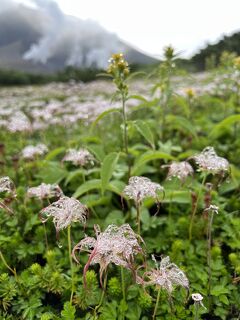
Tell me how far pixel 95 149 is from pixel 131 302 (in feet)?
5.00

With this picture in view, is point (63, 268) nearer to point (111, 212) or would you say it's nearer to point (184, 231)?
point (111, 212)

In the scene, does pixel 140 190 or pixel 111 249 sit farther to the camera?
pixel 140 190

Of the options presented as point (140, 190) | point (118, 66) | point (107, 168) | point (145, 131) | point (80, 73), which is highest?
point (118, 66)

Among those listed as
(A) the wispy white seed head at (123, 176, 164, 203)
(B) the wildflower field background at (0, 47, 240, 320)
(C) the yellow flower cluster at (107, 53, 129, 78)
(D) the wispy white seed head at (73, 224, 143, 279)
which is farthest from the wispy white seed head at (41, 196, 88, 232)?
(C) the yellow flower cluster at (107, 53, 129, 78)

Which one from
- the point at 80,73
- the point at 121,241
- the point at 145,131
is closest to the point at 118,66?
the point at 145,131

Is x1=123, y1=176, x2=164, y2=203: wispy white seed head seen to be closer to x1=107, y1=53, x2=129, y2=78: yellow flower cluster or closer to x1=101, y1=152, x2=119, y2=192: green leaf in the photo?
x1=101, y1=152, x2=119, y2=192: green leaf

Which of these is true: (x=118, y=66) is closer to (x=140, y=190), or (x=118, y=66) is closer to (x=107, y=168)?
(x=107, y=168)

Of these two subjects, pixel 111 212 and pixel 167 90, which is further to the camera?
pixel 167 90

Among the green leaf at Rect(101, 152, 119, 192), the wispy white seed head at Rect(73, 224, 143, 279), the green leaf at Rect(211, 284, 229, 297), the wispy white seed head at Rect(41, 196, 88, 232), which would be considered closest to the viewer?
the wispy white seed head at Rect(73, 224, 143, 279)

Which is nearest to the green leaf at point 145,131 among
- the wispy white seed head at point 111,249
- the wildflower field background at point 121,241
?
the wildflower field background at point 121,241

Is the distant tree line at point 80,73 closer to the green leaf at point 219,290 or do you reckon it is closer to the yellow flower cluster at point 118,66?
the yellow flower cluster at point 118,66

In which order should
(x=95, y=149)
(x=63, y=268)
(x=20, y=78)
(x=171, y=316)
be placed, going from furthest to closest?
(x=20, y=78), (x=95, y=149), (x=63, y=268), (x=171, y=316)

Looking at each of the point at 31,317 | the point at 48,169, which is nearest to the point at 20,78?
the point at 48,169

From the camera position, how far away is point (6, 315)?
7.32 feet
